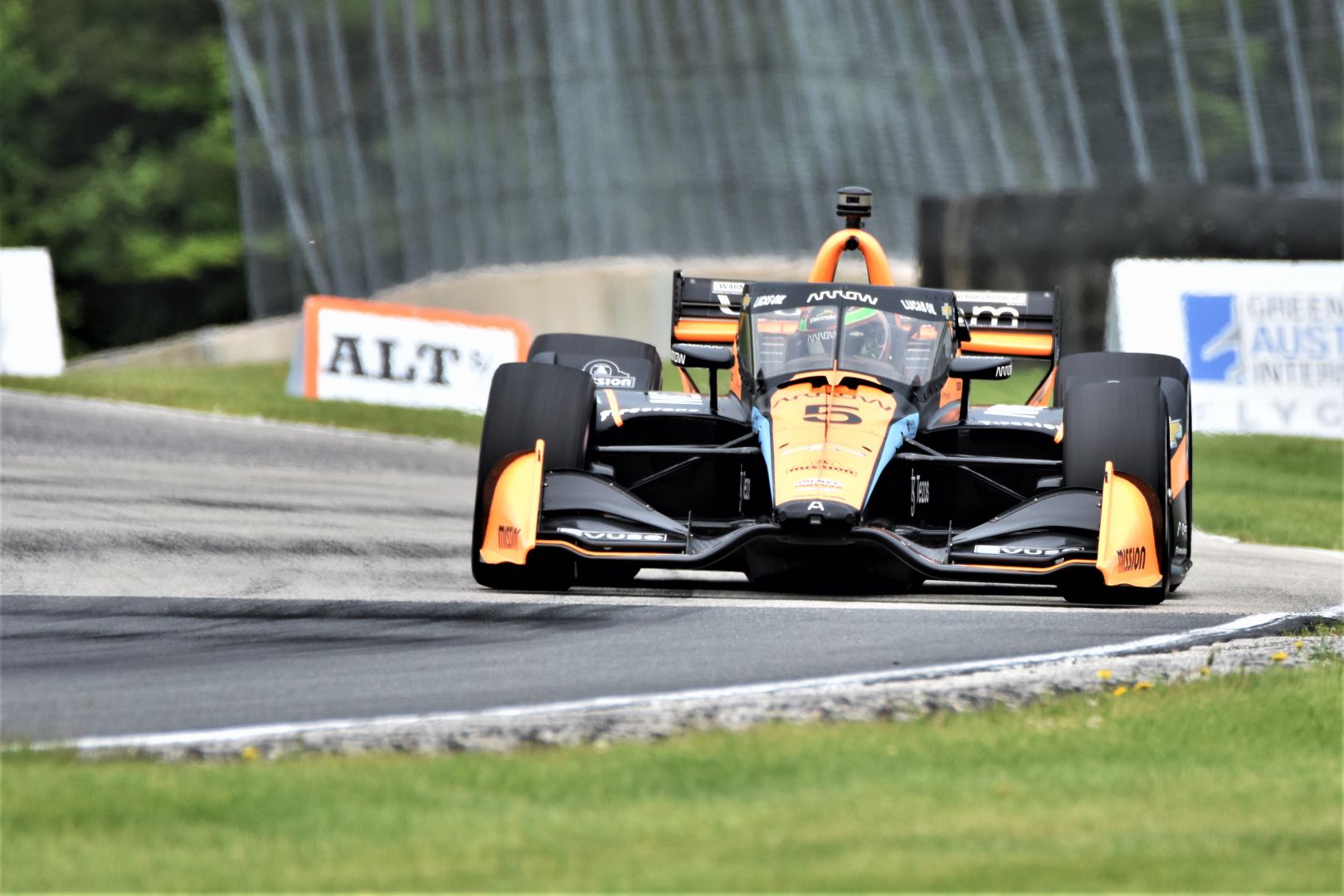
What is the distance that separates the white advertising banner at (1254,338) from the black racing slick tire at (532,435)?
10.1 metres

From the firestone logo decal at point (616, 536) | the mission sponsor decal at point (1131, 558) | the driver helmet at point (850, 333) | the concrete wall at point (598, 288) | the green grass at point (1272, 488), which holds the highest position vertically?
the concrete wall at point (598, 288)

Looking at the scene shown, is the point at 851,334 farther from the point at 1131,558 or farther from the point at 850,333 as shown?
the point at 1131,558

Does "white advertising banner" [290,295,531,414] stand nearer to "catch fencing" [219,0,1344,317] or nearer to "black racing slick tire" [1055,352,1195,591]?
"catch fencing" [219,0,1344,317]

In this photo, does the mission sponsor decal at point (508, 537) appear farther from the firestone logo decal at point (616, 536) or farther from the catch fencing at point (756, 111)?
the catch fencing at point (756, 111)

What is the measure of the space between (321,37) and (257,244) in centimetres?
437

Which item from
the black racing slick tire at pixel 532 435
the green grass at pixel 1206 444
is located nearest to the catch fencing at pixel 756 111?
the green grass at pixel 1206 444

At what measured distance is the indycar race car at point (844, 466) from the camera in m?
10.7

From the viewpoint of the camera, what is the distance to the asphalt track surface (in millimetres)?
7602

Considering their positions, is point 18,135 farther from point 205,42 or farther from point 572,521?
point 572,521

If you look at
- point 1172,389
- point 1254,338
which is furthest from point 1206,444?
point 1172,389

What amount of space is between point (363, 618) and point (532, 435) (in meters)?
1.97

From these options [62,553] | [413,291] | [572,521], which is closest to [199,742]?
[572,521]

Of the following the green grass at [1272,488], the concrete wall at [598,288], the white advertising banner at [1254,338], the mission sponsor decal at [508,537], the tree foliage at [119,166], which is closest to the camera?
the mission sponsor decal at [508,537]

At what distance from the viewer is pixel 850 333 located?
11.7 meters
